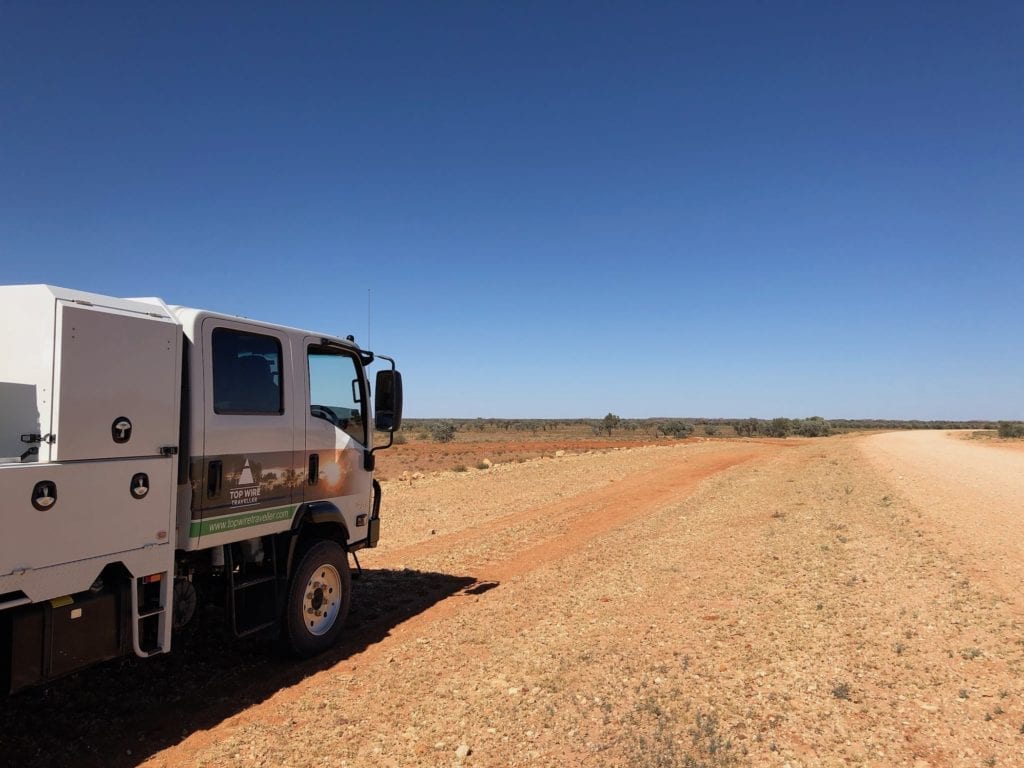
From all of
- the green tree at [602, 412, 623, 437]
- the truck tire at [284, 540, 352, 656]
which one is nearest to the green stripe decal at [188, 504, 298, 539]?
the truck tire at [284, 540, 352, 656]

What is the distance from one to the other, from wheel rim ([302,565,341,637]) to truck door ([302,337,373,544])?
478 millimetres

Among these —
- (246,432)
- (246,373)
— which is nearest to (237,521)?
(246,432)

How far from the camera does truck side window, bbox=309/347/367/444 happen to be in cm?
650

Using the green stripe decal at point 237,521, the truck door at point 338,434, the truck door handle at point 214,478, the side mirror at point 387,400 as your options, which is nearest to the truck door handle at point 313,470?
the truck door at point 338,434

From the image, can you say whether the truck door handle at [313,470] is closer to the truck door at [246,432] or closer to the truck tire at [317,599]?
the truck door at [246,432]

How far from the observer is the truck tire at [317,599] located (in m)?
5.95

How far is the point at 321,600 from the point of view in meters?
6.43

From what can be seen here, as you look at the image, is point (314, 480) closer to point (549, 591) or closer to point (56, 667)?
point (56, 667)

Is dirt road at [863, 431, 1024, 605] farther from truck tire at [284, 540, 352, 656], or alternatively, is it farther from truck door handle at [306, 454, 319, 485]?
truck door handle at [306, 454, 319, 485]

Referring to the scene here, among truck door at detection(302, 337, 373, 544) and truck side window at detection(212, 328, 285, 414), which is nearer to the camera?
truck side window at detection(212, 328, 285, 414)

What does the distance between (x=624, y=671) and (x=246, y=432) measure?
Answer: 3822mm

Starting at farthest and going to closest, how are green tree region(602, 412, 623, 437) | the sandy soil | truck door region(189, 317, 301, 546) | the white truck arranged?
1. green tree region(602, 412, 623, 437)
2. truck door region(189, 317, 301, 546)
3. the sandy soil
4. the white truck

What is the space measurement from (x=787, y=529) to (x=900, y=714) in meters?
7.40

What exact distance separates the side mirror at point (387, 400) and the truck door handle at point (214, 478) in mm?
1992
